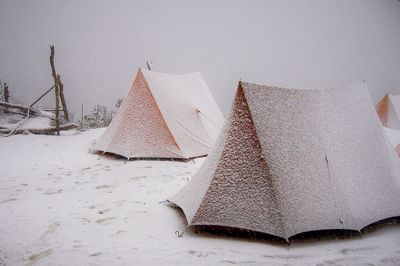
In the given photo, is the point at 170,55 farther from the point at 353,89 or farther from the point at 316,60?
the point at 353,89

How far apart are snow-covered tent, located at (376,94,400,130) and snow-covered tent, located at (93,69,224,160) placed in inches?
268

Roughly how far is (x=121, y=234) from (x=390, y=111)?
10631 mm

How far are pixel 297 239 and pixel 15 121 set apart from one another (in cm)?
1190

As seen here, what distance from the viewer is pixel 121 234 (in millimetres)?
3072

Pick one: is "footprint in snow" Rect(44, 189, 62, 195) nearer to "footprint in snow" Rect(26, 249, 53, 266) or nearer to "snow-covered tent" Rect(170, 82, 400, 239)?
"footprint in snow" Rect(26, 249, 53, 266)

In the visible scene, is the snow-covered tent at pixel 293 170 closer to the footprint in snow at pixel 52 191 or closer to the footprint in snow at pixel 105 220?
the footprint in snow at pixel 105 220

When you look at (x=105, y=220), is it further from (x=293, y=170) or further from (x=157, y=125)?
(x=157, y=125)

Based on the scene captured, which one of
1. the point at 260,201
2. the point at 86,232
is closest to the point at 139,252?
the point at 86,232

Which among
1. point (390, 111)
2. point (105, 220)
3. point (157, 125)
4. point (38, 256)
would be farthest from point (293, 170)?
point (390, 111)

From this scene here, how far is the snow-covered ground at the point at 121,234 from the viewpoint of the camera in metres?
2.57

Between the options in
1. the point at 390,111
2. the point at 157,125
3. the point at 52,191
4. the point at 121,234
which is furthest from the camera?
the point at 390,111

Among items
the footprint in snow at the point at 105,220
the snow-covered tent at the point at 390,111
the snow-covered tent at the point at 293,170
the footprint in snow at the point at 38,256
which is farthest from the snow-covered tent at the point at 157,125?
the snow-covered tent at the point at 390,111

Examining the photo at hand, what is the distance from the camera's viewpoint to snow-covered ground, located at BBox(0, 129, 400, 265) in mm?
2566

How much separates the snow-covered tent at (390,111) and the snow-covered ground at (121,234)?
8.34 meters
